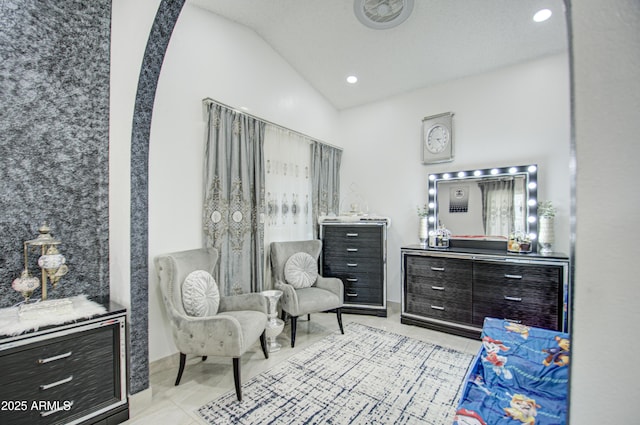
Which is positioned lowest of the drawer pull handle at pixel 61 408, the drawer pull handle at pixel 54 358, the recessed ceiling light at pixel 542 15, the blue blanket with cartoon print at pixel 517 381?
the drawer pull handle at pixel 61 408

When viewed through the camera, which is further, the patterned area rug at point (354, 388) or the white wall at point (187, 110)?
the white wall at point (187, 110)

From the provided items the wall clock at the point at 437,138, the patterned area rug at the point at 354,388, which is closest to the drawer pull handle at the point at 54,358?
the patterned area rug at the point at 354,388

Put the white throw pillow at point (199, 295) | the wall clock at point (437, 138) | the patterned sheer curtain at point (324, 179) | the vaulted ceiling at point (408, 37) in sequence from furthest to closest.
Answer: the patterned sheer curtain at point (324, 179) → the wall clock at point (437, 138) → the vaulted ceiling at point (408, 37) → the white throw pillow at point (199, 295)

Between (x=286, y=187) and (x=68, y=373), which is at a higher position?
(x=286, y=187)

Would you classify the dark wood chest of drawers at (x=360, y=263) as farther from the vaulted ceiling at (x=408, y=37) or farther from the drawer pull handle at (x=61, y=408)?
the drawer pull handle at (x=61, y=408)

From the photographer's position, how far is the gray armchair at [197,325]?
198cm

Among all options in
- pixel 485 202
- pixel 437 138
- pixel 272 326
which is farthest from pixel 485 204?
pixel 272 326

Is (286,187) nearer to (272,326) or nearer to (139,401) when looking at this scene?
(272,326)

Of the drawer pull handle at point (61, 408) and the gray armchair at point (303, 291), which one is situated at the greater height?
the gray armchair at point (303, 291)

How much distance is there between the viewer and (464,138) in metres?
3.51

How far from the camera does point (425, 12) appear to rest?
2.60m

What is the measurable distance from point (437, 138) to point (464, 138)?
0.32 metres

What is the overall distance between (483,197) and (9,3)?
4.46 meters

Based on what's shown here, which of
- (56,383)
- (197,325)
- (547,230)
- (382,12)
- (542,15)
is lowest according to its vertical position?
(56,383)
